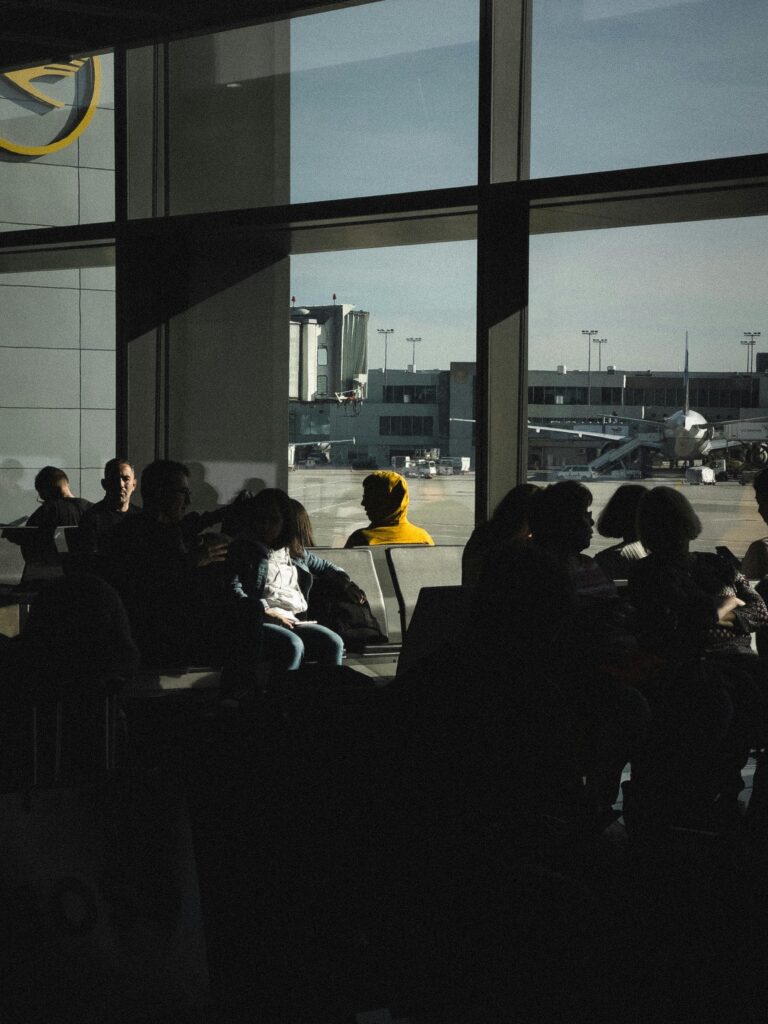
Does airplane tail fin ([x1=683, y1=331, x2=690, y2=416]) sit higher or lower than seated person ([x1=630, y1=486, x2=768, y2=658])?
higher

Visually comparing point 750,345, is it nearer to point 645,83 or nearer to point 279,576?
point 645,83

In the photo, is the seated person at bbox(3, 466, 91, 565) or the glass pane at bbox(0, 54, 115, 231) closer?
the glass pane at bbox(0, 54, 115, 231)

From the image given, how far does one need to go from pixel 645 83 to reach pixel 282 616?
3588 millimetres

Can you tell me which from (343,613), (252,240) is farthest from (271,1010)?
(252,240)

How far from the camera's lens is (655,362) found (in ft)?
21.6

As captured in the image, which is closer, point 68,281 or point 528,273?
point 528,273

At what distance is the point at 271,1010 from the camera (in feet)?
9.99

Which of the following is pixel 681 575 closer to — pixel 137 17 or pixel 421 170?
pixel 421 170

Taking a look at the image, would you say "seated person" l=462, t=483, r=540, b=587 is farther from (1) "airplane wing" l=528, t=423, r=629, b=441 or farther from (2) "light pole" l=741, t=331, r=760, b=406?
(2) "light pole" l=741, t=331, r=760, b=406

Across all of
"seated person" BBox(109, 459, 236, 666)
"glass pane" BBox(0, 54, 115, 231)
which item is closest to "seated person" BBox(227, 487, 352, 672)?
"seated person" BBox(109, 459, 236, 666)

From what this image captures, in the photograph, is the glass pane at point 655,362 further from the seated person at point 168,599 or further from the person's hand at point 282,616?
the seated person at point 168,599

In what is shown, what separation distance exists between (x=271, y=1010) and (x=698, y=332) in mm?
4649

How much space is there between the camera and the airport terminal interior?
2.97 m

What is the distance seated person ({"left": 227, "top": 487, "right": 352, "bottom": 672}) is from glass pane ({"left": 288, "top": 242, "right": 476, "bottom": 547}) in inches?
51.9
